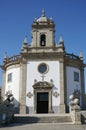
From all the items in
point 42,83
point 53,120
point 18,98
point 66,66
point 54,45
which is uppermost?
point 54,45

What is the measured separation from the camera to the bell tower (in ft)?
116

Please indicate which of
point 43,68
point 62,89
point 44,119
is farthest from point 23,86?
point 44,119

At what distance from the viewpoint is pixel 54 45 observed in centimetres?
3497

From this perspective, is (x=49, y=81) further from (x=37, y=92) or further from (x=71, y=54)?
(x=71, y=54)

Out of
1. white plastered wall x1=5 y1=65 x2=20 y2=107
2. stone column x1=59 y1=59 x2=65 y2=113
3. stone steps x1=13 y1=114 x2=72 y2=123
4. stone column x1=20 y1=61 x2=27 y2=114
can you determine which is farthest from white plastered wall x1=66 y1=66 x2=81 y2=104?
stone steps x1=13 y1=114 x2=72 y2=123

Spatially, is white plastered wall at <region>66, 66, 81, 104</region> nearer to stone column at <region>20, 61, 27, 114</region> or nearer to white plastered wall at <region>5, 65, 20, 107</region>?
stone column at <region>20, 61, 27, 114</region>

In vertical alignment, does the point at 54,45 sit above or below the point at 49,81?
above

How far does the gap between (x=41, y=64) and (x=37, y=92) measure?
395 cm

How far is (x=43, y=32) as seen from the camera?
36.2 m

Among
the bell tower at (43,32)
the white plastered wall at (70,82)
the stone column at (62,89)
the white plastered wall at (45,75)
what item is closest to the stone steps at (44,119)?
the stone column at (62,89)

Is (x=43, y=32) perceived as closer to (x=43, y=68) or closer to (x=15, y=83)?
(x=43, y=68)

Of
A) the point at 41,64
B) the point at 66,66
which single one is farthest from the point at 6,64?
the point at 66,66

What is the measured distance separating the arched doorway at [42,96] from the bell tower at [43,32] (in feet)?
20.4

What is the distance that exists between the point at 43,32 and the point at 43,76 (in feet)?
23.6
